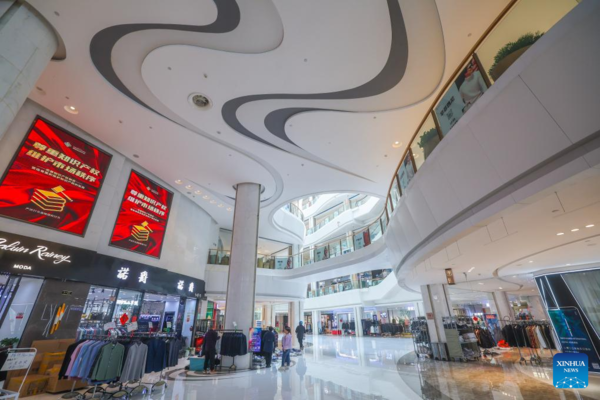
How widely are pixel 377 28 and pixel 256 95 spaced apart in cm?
330

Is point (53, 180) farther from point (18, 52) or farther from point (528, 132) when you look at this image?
point (528, 132)

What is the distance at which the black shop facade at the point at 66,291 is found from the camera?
246 inches

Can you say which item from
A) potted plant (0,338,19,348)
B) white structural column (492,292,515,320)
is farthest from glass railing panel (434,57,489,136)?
white structural column (492,292,515,320)

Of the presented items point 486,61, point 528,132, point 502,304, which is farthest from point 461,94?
point 502,304

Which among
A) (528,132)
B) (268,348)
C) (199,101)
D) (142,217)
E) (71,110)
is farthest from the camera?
(142,217)

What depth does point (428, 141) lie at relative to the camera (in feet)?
18.2

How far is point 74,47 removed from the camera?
598 centimetres

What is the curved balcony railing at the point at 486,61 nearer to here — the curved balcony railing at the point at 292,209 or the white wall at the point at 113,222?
the white wall at the point at 113,222

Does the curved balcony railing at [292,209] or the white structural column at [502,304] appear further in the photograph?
the curved balcony railing at [292,209]

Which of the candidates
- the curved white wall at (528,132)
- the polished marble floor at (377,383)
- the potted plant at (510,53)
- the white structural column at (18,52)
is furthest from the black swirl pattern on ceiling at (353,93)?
the polished marble floor at (377,383)

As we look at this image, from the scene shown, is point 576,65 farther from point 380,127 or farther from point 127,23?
point 127,23

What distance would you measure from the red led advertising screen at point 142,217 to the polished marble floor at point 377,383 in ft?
14.7

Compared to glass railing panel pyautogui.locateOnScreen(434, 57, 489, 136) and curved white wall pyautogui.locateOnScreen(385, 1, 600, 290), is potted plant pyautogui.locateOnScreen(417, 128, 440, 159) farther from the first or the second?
curved white wall pyautogui.locateOnScreen(385, 1, 600, 290)

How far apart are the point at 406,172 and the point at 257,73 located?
14.4 ft
